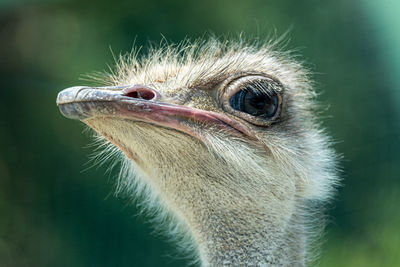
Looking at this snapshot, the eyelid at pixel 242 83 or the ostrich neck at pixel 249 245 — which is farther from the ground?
the eyelid at pixel 242 83

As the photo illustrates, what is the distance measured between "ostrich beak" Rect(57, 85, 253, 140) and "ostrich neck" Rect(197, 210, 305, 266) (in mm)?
292

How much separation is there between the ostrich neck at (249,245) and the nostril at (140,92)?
42 centimetres

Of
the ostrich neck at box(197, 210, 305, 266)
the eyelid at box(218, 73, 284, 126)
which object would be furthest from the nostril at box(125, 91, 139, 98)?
the ostrich neck at box(197, 210, 305, 266)

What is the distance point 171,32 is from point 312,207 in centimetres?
171

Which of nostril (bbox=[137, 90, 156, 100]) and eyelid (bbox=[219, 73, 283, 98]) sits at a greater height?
eyelid (bbox=[219, 73, 283, 98])

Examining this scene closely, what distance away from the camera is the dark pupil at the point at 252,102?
1739 mm

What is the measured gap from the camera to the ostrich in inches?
63.5

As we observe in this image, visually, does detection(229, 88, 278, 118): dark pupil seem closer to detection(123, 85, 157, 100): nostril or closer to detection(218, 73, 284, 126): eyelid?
detection(218, 73, 284, 126): eyelid

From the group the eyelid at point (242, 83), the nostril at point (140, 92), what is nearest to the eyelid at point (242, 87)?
the eyelid at point (242, 83)

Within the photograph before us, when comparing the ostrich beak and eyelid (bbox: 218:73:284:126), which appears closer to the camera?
the ostrich beak

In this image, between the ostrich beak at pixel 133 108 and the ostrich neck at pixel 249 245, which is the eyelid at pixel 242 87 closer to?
the ostrich beak at pixel 133 108

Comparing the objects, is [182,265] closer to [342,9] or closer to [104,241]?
[104,241]
